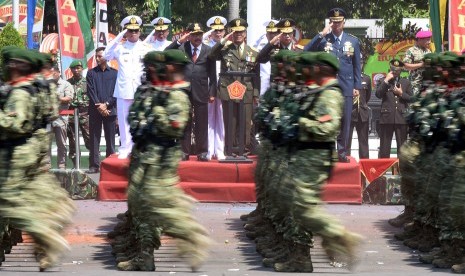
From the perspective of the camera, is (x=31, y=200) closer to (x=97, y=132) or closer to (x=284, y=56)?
(x=284, y=56)

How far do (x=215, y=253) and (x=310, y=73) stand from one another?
8.40ft

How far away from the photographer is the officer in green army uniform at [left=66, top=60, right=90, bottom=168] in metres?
21.0

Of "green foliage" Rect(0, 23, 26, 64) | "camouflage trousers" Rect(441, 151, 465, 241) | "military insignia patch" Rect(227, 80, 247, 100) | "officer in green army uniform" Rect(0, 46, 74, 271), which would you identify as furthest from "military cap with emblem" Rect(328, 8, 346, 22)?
"officer in green army uniform" Rect(0, 46, 74, 271)

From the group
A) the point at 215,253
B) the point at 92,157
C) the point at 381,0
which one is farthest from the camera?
the point at 381,0

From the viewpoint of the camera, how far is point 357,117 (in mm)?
21047

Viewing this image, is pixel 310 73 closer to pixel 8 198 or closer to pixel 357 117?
pixel 8 198

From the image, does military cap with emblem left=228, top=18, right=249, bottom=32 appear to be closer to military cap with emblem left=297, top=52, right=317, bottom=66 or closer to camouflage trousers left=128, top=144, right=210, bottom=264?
military cap with emblem left=297, top=52, right=317, bottom=66

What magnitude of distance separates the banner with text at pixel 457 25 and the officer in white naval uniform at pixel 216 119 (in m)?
3.19

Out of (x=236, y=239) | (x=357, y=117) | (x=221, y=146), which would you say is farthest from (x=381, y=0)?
(x=236, y=239)

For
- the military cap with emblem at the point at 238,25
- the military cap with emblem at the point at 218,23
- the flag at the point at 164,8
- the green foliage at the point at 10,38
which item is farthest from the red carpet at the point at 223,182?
the flag at the point at 164,8

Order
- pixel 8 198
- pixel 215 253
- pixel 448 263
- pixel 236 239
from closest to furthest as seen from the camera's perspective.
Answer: pixel 8 198
pixel 448 263
pixel 215 253
pixel 236 239

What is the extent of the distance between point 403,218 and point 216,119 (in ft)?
12.4

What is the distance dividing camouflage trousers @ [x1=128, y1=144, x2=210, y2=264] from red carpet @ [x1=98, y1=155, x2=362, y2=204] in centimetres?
523

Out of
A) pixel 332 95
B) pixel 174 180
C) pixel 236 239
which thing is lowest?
pixel 236 239
